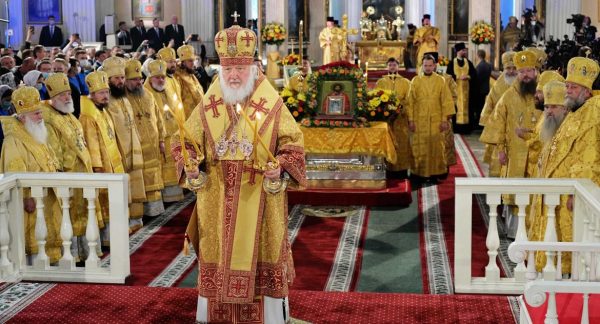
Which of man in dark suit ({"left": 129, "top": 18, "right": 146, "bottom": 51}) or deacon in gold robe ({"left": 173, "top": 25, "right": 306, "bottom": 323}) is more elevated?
man in dark suit ({"left": 129, "top": 18, "right": 146, "bottom": 51})

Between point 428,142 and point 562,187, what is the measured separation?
233 inches

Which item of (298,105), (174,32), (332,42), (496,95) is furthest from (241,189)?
(174,32)

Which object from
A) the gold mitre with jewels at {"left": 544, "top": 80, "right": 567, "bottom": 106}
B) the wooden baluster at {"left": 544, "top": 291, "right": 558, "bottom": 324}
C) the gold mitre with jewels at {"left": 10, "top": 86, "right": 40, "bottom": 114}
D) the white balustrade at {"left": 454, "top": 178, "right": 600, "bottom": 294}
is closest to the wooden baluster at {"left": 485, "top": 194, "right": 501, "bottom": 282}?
the white balustrade at {"left": 454, "top": 178, "right": 600, "bottom": 294}

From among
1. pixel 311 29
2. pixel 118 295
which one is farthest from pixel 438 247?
pixel 311 29

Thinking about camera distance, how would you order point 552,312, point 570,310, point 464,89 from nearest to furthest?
point 552,312 < point 570,310 < point 464,89

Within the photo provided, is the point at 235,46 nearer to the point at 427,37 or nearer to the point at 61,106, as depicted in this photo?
the point at 61,106

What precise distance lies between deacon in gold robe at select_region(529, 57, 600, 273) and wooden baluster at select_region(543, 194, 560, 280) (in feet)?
0.38

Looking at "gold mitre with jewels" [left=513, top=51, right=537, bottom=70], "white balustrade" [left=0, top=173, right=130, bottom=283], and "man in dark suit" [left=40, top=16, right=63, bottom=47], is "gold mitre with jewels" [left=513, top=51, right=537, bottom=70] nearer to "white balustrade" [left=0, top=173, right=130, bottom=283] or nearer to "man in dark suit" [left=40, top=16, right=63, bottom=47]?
"white balustrade" [left=0, top=173, right=130, bottom=283]

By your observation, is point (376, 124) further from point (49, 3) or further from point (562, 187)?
point (49, 3)

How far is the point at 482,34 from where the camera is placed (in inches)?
851

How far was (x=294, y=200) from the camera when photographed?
11008 mm

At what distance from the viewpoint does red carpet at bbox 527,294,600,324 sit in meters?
4.64

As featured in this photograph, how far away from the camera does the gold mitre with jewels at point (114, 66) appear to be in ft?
30.6

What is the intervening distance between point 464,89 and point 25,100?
38.5ft
